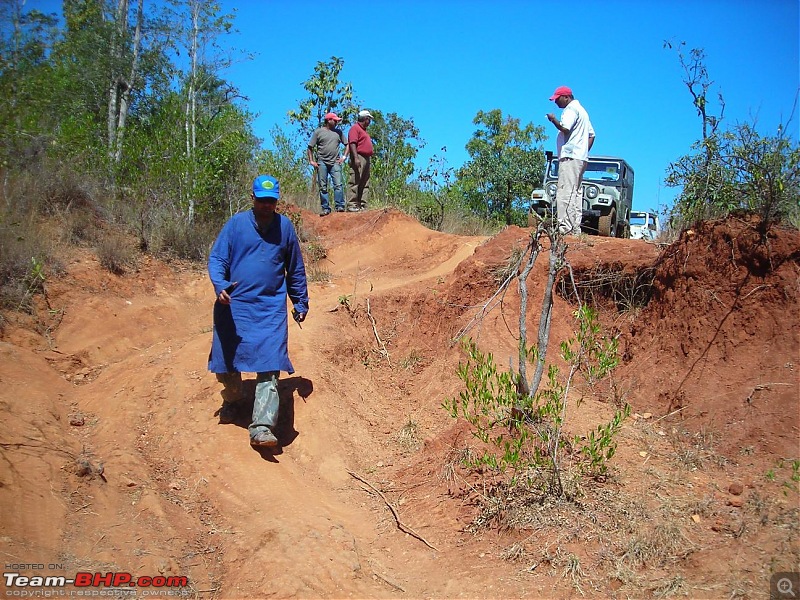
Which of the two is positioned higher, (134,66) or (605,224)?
(134,66)

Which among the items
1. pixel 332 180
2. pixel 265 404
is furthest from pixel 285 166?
→ pixel 265 404

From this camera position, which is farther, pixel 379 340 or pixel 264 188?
pixel 379 340

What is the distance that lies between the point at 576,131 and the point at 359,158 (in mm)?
5047

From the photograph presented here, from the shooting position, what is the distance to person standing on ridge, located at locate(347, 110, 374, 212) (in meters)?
11.5

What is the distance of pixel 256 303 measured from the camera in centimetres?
490

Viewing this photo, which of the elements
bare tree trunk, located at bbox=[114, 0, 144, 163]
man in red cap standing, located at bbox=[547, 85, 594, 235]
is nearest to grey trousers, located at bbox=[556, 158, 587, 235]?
man in red cap standing, located at bbox=[547, 85, 594, 235]

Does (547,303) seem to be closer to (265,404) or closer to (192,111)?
(265,404)

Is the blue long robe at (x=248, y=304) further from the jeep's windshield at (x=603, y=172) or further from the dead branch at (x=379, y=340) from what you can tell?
the jeep's windshield at (x=603, y=172)

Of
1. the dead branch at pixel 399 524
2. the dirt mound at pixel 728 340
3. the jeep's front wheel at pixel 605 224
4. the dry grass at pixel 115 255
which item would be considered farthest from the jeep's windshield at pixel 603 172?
the dead branch at pixel 399 524

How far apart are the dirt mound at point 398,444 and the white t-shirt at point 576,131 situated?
1033 mm

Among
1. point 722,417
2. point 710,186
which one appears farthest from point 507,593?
point 710,186

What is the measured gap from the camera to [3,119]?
24.7ft

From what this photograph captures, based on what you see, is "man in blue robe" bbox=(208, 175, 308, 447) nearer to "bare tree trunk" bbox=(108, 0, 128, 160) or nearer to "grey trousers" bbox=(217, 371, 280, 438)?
"grey trousers" bbox=(217, 371, 280, 438)

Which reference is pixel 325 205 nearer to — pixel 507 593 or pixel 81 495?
pixel 81 495
